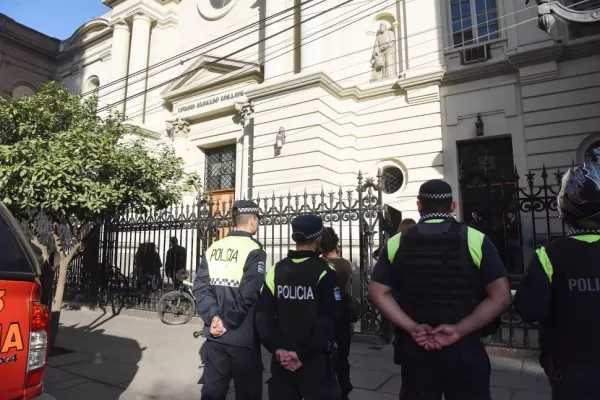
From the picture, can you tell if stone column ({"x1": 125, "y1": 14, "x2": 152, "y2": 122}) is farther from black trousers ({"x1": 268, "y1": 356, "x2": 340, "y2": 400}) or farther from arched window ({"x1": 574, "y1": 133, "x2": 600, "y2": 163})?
black trousers ({"x1": 268, "y1": 356, "x2": 340, "y2": 400})

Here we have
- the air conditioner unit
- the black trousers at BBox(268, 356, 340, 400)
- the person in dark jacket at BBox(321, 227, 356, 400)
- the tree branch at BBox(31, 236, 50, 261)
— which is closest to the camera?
the black trousers at BBox(268, 356, 340, 400)

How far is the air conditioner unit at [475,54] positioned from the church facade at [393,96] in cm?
3

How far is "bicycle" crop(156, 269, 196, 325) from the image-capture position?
9.34 metres

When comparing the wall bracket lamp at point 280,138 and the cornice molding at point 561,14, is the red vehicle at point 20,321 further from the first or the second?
the wall bracket lamp at point 280,138

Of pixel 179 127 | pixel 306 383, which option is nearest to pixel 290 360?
pixel 306 383

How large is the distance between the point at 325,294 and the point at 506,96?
39.9 feet

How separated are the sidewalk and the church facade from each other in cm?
645

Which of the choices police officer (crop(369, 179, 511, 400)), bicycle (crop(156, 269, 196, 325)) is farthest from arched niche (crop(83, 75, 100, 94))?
police officer (crop(369, 179, 511, 400))

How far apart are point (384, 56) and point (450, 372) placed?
13.8 metres

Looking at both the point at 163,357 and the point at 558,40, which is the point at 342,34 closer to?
the point at 558,40

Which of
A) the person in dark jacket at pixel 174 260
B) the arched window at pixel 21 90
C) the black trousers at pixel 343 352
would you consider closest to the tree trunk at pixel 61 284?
the person in dark jacket at pixel 174 260

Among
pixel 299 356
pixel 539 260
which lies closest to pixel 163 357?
pixel 299 356

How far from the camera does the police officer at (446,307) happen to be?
2.32 meters

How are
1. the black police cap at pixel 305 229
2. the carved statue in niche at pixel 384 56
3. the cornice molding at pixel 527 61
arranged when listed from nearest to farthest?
1. the black police cap at pixel 305 229
2. the cornice molding at pixel 527 61
3. the carved statue in niche at pixel 384 56
